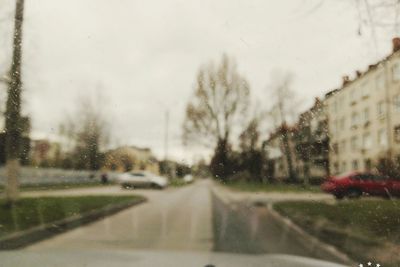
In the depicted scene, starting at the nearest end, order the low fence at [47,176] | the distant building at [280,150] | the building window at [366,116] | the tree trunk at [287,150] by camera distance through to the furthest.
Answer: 1. the distant building at [280,150]
2. the tree trunk at [287,150]
3. the low fence at [47,176]
4. the building window at [366,116]

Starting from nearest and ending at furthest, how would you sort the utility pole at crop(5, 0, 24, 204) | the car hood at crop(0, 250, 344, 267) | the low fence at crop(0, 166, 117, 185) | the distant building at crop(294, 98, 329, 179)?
the car hood at crop(0, 250, 344, 267) < the distant building at crop(294, 98, 329, 179) < the utility pole at crop(5, 0, 24, 204) < the low fence at crop(0, 166, 117, 185)

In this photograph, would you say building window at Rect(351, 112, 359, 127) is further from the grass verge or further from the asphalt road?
the asphalt road

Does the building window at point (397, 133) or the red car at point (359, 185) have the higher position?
the building window at point (397, 133)

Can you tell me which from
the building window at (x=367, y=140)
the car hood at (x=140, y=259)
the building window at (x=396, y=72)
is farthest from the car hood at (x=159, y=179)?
the car hood at (x=140, y=259)

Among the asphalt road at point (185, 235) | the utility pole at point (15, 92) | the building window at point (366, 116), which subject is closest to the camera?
the asphalt road at point (185, 235)

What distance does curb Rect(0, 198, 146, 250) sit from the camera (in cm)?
774

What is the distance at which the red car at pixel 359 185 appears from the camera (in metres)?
20.7

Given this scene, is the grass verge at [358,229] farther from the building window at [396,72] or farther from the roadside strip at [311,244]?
the building window at [396,72]

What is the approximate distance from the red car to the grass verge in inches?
250

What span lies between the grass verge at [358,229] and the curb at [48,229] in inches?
207

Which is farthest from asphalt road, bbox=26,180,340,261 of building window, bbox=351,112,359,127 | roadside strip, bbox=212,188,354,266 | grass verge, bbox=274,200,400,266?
building window, bbox=351,112,359,127

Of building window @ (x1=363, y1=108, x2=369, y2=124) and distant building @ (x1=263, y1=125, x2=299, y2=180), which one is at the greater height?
building window @ (x1=363, y1=108, x2=369, y2=124)

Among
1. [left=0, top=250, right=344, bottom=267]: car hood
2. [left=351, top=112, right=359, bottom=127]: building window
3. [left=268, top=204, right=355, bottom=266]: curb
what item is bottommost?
[left=268, top=204, right=355, bottom=266]: curb

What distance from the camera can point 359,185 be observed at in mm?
21188
